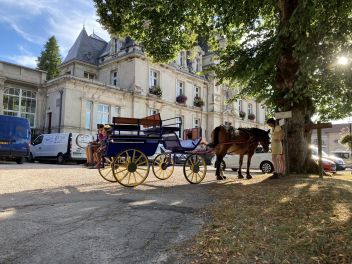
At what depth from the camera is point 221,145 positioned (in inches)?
459

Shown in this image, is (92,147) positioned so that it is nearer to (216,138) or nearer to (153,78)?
(216,138)

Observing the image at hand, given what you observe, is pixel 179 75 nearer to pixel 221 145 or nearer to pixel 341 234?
pixel 221 145

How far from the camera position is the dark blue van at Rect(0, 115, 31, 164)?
19656 millimetres

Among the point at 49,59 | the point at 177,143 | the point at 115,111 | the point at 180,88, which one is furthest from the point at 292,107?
the point at 49,59

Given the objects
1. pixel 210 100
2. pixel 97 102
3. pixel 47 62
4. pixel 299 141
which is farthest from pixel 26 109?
pixel 299 141

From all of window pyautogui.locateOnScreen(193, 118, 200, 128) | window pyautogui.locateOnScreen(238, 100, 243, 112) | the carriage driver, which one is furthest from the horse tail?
window pyautogui.locateOnScreen(238, 100, 243, 112)

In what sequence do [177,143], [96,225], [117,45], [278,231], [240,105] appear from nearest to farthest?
[278,231] < [96,225] < [177,143] < [117,45] < [240,105]

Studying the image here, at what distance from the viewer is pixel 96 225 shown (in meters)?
5.03

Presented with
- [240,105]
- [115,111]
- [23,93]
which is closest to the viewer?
[23,93]

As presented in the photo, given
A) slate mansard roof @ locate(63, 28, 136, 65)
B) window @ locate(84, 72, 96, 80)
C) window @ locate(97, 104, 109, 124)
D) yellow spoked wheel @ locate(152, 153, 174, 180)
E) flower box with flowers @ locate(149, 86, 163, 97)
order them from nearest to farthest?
yellow spoked wheel @ locate(152, 153, 174, 180), window @ locate(97, 104, 109, 124), flower box with flowers @ locate(149, 86, 163, 97), slate mansard roof @ locate(63, 28, 136, 65), window @ locate(84, 72, 96, 80)

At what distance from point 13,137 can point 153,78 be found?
19559 mm

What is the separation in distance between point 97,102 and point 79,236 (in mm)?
27990

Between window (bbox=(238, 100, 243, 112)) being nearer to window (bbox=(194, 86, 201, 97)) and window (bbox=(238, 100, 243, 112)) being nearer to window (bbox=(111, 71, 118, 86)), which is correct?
window (bbox=(194, 86, 201, 97))

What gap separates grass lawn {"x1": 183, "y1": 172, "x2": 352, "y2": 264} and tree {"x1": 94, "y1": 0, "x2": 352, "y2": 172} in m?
4.42
